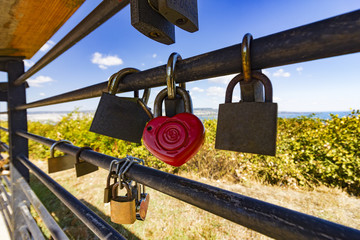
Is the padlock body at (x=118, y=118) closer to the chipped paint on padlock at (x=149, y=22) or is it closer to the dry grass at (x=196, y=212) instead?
the chipped paint on padlock at (x=149, y=22)

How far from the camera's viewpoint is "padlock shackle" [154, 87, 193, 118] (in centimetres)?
54

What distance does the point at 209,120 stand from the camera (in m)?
5.50

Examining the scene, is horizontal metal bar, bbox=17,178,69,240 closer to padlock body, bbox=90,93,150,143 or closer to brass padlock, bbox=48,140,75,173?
brass padlock, bbox=48,140,75,173

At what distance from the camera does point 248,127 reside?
→ 1.35 ft

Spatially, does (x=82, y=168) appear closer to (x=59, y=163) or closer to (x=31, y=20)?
(x=59, y=163)

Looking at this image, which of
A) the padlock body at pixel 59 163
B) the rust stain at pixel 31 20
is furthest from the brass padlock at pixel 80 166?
the rust stain at pixel 31 20

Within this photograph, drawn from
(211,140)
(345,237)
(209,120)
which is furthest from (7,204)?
(209,120)

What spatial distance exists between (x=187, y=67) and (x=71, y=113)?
6555mm

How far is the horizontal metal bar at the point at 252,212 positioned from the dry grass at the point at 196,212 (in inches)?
92.2

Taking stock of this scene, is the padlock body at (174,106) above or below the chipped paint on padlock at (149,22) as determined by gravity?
below

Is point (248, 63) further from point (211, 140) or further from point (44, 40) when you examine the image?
point (211, 140)

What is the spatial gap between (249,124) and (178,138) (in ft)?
0.61

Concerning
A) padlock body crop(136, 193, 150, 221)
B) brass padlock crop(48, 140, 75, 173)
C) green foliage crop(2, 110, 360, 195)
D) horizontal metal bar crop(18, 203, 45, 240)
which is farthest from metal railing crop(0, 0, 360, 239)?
green foliage crop(2, 110, 360, 195)

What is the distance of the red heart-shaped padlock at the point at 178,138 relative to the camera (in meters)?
0.51
